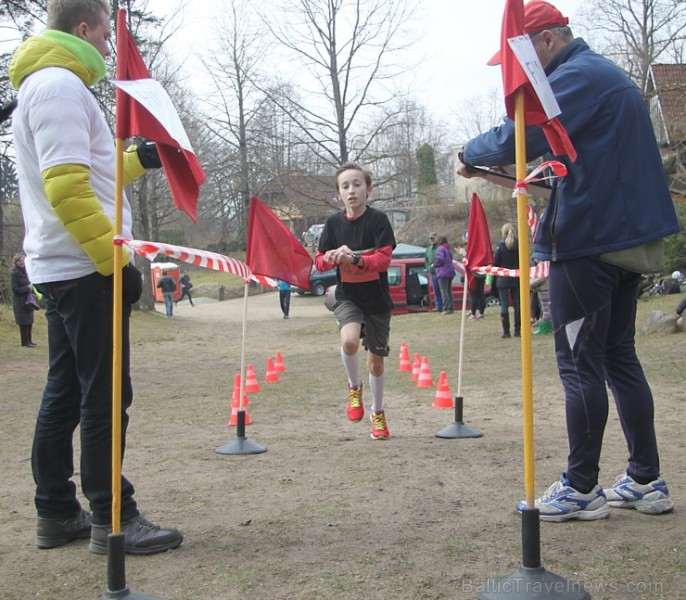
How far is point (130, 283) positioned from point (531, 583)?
2057 millimetres

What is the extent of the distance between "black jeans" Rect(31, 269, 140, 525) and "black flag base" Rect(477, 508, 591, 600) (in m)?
1.74

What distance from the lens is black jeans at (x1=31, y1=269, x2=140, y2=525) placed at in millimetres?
3543

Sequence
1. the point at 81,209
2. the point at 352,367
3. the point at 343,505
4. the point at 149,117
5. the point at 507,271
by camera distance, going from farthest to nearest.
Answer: the point at 507,271 → the point at 352,367 → the point at 343,505 → the point at 81,209 → the point at 149,117

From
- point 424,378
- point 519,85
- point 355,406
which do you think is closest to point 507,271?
point 424,378

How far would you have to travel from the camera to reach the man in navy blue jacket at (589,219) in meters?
3.68

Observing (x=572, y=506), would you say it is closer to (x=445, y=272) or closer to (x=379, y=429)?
(x=379, y=429)

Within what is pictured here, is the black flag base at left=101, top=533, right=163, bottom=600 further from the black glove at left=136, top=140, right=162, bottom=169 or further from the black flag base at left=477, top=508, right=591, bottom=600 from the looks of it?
the black glove at left=136, top=140, right=162, bottom=169

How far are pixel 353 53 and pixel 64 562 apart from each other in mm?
32808

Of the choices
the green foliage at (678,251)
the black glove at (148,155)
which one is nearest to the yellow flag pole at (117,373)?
the black glove at (148,155)

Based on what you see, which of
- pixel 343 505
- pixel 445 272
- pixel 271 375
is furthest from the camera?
pixel 445 272

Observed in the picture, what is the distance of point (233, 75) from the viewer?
40688mm

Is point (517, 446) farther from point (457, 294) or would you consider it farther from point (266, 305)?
point (266, 305)

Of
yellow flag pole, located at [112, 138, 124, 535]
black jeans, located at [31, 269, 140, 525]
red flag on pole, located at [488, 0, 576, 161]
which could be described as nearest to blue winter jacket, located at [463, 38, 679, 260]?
red flag on pole, located at [488, 0, 576, 161]

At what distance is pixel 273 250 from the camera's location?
600 cm
